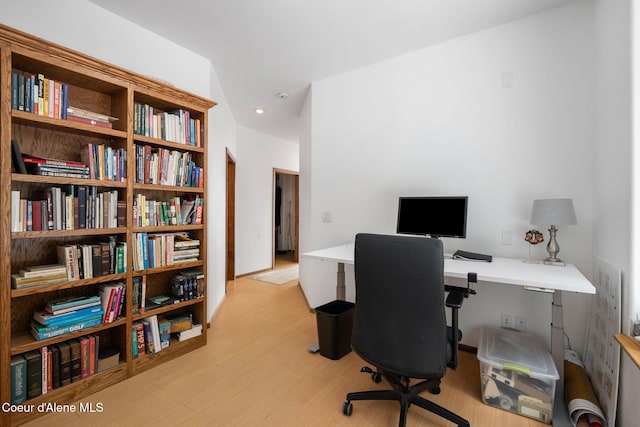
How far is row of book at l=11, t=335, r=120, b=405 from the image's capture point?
1655mm

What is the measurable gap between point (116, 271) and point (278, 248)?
552 centimetres

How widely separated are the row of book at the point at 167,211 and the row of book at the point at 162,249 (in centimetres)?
11

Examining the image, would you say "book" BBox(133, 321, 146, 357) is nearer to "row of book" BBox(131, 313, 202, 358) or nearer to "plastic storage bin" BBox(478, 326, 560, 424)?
"row of book" BBox(131, 313, 202, 358)

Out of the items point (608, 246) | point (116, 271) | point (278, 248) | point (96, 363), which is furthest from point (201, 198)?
point (278, 248)

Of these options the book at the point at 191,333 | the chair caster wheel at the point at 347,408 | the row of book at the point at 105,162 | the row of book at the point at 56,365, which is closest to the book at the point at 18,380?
the row of book at the point at 56,365

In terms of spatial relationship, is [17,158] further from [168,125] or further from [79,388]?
[79,388]

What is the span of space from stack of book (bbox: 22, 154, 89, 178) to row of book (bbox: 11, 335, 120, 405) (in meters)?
1.06

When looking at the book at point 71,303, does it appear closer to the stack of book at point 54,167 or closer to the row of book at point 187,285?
the row of book at point 187,285

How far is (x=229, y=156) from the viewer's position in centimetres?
421

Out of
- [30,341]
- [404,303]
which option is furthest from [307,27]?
[30,341]

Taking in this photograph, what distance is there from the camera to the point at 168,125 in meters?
2.35

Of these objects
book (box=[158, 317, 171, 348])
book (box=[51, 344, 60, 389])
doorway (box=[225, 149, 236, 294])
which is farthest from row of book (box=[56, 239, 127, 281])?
doorway (box=[225, 149, 236, 294])

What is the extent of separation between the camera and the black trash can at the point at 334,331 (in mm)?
2359

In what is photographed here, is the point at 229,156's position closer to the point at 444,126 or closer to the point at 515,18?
the point at 444,126
